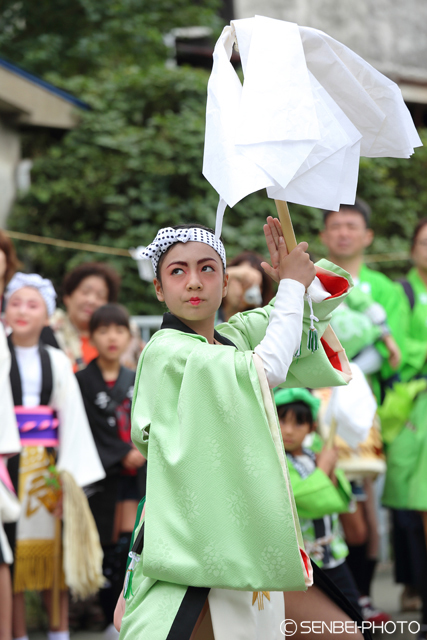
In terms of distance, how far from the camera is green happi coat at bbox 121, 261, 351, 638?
2.07 metres

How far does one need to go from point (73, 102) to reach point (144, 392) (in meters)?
7.10

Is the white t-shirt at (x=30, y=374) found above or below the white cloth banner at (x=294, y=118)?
below

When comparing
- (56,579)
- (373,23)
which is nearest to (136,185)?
(56,579)

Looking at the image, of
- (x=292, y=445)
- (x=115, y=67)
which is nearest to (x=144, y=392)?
(x=292, y=445)

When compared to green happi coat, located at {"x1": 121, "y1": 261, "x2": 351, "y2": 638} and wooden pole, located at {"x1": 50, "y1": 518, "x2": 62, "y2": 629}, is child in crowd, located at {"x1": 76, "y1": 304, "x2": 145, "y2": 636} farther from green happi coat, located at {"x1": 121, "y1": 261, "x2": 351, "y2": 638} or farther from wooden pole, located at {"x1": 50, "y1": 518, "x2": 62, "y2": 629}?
green happi coat, located at {"x1": 121, "y1": 261, "x2": 351, "y2": 638}

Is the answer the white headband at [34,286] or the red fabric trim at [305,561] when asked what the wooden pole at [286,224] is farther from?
the white headband at [34,286]

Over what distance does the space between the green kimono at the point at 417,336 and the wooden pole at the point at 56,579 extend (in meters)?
2.17

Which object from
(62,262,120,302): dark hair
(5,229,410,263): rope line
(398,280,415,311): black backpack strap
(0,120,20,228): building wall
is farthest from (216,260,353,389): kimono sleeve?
(0,120,20,228): building wall

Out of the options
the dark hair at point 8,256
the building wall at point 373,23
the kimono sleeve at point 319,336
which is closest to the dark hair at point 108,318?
the dark hair at point 8,256

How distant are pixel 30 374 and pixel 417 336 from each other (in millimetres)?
2270

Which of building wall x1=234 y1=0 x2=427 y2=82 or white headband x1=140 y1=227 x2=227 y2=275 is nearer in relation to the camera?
white headband x1=140 y1=227 x2=227 y2=275

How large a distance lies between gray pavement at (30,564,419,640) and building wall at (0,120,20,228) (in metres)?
5.21

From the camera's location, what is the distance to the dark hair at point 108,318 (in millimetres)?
4746

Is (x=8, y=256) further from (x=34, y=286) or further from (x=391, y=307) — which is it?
(x=391, y=307)
